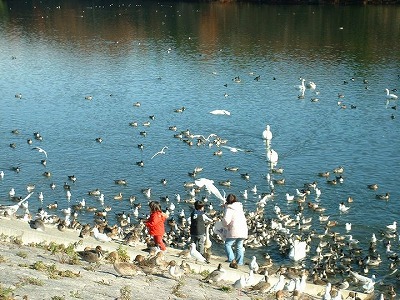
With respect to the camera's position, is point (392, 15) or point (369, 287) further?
point (392, 15)

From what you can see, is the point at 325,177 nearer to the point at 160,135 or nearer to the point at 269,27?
the point at 160,135

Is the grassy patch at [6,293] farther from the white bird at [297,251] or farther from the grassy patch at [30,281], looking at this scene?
the white bird at [297,251]

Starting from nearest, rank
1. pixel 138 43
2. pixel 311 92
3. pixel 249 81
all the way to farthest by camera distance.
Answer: pixel 311 92
pixel 249 81
pixel 138 43

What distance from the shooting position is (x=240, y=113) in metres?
46.4

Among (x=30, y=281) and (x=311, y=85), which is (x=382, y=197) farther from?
(x=311, y=85)

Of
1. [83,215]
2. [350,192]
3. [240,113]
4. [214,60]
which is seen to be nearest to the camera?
[83,215]

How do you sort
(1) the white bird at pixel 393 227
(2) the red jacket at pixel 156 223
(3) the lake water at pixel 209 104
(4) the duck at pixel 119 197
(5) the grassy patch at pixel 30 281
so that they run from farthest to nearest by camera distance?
1. (3) the lake water at pixel 209 104
2. (4) the duck at pixel 119 197
3. (1) the white bird at pixel 393 227
4. (2) the red jacket at pixel 156 223
5. (5) the grassy patch at pixel 30 281

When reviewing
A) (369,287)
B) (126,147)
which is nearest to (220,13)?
(126,147)

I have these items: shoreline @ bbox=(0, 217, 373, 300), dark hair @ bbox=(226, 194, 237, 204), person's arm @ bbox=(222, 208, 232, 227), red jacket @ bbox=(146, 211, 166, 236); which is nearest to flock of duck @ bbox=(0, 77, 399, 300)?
shoreline @ bbox=(0, 217, 373, 300)

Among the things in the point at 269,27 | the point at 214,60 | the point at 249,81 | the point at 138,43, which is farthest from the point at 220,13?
the point at 249,81

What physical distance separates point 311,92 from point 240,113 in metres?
8.00

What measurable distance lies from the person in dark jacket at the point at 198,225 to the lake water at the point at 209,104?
607cm

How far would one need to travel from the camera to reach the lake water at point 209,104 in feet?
110

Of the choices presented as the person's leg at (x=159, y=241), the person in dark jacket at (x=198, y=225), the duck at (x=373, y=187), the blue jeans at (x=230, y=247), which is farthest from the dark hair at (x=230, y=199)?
the duck at (x=373, y=187)
